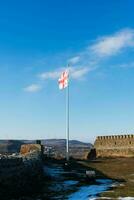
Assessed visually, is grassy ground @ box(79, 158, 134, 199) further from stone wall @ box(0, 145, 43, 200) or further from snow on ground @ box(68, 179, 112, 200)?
stone wall @ box(0, 145, 43, 200)

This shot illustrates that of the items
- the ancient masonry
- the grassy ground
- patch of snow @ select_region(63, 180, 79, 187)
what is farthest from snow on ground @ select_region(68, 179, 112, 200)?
the ancient masonry

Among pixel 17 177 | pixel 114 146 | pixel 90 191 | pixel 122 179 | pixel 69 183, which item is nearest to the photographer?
pixel 17 177

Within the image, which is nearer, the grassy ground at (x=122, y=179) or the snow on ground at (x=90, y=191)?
the snow on ground at (x=90, y=191)

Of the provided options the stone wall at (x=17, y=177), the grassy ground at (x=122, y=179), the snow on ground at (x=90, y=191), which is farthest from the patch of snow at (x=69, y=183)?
the grassy ground at (x=122, y=179)

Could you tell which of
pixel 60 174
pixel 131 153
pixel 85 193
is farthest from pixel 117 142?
pixel 85 193

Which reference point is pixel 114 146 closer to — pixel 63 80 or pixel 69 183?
pixel 63 80

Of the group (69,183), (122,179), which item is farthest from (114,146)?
(69,183)

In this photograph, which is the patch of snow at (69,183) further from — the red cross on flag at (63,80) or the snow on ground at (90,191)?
the red cross on flag at (63,80)

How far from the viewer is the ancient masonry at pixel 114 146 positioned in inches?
2584

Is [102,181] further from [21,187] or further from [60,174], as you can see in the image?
[21,187]

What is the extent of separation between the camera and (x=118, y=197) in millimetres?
24062

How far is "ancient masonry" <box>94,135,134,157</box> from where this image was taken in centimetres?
6562

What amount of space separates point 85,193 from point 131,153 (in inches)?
1556

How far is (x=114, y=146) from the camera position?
68.2 m
